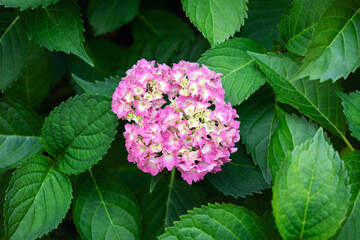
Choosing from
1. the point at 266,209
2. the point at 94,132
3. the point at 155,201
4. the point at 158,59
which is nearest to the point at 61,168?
the point at 94,132

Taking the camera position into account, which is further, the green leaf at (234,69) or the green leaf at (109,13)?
the green leaf at (109,13)

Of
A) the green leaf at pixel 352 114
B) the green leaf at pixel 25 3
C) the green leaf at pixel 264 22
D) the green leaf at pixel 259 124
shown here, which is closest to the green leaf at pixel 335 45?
the green leaf at pixel 352 114

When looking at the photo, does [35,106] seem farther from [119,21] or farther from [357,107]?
[357,107]

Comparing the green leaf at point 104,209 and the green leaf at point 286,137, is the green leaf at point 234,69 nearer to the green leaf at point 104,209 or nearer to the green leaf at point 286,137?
the green leaf at point 286,137

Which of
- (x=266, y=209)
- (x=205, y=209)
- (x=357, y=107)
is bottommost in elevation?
(x=266, y=209)

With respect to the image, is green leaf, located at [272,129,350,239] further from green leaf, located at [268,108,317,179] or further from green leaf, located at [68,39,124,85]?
green leaf, located at [68,39,124,85]

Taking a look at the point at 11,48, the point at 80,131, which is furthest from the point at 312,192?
the point at 11,48

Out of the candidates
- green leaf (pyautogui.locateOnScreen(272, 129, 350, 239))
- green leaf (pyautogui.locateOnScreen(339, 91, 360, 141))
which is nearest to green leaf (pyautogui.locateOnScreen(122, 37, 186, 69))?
green leaf (pyautogui.locateOnScreen(339, 91, 360, 141))
